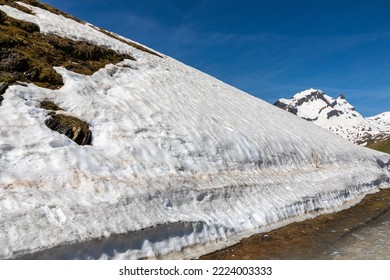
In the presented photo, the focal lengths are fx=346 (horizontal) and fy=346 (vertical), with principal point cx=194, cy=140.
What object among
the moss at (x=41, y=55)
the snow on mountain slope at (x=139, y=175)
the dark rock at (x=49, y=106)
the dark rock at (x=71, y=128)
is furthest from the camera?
the moss at (x=41, y=55)

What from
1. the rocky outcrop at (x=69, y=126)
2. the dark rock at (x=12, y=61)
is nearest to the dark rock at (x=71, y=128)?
the rocky outcrop at (x=69, y=126)

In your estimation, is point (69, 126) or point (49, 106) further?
point (49, 106)

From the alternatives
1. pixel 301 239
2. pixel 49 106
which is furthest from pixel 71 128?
pixel 301 239

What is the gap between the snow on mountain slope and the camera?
938 cm

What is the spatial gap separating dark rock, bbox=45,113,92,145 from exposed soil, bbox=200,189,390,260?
634 cm

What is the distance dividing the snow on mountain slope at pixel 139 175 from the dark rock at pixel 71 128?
0.32 meters

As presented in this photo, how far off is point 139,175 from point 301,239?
6.68 meters

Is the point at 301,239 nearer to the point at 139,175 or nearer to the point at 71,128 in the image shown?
the point at 139,175

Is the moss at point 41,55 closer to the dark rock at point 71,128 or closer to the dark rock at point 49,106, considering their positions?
the dark rock at point 49,106

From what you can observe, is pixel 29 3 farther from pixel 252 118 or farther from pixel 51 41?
pixel 252 118

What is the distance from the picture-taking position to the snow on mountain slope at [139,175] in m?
9.38

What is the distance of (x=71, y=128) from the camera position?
1328 cm
